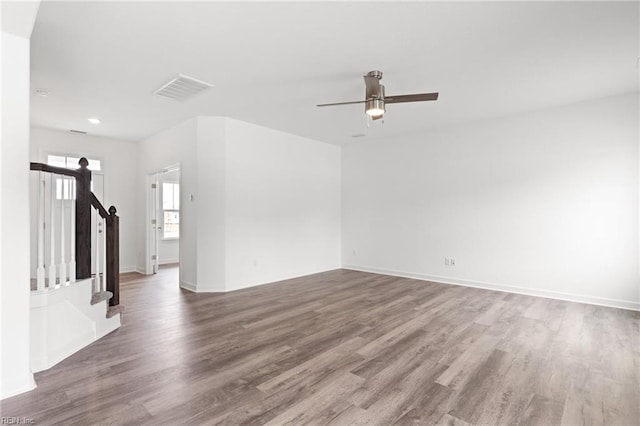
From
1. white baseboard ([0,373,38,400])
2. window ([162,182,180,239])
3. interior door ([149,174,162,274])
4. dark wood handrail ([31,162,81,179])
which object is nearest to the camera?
white baseboard ([0,373,38,400])

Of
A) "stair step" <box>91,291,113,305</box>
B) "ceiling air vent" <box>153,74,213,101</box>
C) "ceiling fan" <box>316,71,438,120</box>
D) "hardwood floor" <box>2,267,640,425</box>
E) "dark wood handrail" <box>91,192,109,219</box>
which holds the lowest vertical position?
"hardwood floor" <box>2,267,640,425</box>

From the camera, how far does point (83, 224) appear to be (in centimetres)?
302

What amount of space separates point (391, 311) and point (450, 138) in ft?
11.3

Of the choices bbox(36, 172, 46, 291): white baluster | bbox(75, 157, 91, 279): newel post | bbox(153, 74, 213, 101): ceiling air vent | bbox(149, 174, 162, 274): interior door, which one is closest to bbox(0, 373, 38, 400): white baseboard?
bbox(36, 172, 46, 291): white baluster

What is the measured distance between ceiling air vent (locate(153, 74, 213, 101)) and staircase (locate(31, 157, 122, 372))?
52.3 inches

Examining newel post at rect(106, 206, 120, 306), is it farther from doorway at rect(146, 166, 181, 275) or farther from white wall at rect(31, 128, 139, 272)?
doorway at rect(146, 166, 181, 275)

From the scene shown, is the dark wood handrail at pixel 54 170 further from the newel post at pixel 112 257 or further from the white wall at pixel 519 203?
the white wall at pixel 519 203

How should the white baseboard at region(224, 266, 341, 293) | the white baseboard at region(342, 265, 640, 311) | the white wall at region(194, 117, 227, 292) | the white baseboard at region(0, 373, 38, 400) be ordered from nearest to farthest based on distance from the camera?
the white baseboard at region(0, 373, 38, 400)
the white baseboard at region(342, 265, 640, 311)
the white wall at region(194, 117, 227, 292)
the white baseboard at region(224, 266, 341, 293)

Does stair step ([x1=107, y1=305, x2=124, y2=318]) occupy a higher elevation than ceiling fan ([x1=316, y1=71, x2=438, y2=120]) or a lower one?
lower

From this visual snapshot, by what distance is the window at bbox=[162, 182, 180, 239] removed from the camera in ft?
25.9

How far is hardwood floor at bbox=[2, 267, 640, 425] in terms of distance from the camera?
1.95 metres

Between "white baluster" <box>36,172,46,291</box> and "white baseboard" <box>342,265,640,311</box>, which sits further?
"white baseboard" <box>342,265,640,311</box>

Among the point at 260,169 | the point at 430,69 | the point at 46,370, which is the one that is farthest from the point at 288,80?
the point at 46,370

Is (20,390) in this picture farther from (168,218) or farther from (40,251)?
(168,218)
